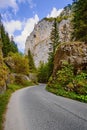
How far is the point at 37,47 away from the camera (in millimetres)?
148625

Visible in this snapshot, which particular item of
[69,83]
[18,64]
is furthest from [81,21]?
[18,64]

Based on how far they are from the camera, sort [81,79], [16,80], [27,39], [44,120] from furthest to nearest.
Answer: [27,39]
[16,80]
[81,79]
[44,120]

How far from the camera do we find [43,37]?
491ft

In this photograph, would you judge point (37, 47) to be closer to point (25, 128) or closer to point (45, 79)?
point (45, 79)

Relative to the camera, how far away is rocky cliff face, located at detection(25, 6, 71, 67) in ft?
444

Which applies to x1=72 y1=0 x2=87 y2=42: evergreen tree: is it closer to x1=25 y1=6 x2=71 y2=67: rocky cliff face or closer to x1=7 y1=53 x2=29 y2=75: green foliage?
x1=7 y1=53 x2=29 y2=75: green foliage

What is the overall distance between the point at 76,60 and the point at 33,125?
22106 mm

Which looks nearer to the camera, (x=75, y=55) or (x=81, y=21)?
(x=75, y=55)

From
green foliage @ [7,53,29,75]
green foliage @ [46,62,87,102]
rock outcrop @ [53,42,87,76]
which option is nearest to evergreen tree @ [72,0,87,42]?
rock outcrop @ [53,42,87,76]

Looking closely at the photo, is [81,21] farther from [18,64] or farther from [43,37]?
[43,37]

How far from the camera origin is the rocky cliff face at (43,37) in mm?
135375

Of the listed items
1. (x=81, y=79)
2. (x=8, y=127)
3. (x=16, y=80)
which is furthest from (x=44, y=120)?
(x=16, y=80)

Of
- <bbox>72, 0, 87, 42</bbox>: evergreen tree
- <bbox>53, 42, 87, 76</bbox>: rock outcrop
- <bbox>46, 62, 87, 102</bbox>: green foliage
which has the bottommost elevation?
<bbox>46, 62, 87, 102</bbox>: green foliage

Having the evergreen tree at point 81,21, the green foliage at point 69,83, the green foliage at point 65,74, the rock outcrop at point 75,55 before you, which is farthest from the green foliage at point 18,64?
the green foliage at point 65,74
